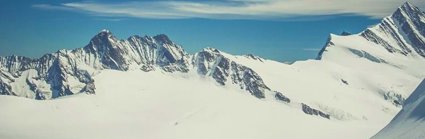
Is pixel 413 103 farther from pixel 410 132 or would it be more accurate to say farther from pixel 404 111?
pixel 410 132

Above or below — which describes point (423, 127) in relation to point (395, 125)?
above

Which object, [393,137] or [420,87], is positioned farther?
[420,87]

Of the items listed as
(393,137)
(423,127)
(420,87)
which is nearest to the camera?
(423,127)

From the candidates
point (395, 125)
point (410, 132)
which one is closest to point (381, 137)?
point (395, 125)

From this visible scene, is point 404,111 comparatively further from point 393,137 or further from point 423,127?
point 423,127

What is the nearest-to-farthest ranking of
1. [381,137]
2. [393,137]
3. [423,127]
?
[423,127], [393,137], [381,137]

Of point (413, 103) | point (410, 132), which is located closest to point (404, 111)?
point (413, 103)
